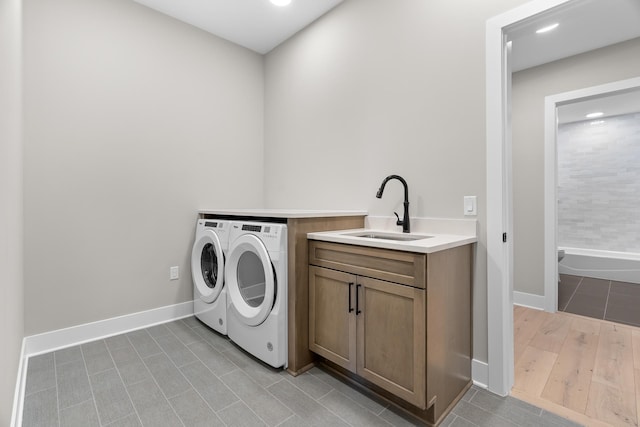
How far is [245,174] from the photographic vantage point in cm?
321

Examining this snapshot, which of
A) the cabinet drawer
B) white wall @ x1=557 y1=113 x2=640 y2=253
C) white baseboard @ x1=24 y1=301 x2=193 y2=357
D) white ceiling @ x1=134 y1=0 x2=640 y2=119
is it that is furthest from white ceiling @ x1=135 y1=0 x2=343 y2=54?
white wall @ x1=557 y1=113 x2=640 y2=253

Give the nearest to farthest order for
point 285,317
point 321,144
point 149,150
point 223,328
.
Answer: point 285,317 < point 223,328 < point 149,150 < point 321,144

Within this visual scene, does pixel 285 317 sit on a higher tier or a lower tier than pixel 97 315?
higher

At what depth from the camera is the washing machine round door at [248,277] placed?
73.4 inches

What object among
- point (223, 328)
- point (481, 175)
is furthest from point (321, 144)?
point (223, 328)

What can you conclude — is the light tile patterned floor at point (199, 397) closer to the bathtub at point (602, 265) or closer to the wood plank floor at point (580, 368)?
the wood plank floor at point (580, 368)

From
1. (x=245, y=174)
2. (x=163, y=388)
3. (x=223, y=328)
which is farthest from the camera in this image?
(x=245, y=174)

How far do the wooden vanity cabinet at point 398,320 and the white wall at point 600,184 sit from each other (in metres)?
4.68

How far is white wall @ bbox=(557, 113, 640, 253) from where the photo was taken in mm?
4391

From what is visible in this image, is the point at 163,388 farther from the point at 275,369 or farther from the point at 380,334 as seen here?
the point at 380,334

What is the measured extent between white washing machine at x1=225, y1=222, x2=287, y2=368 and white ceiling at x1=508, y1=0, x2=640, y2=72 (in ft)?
Result: 6.71

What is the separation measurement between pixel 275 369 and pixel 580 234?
219 inches

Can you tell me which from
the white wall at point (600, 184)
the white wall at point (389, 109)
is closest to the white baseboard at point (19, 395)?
the white wall at point (389, 109)

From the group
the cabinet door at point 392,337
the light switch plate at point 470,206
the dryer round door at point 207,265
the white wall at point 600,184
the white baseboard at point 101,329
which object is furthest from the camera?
the white wall at point 600,184
